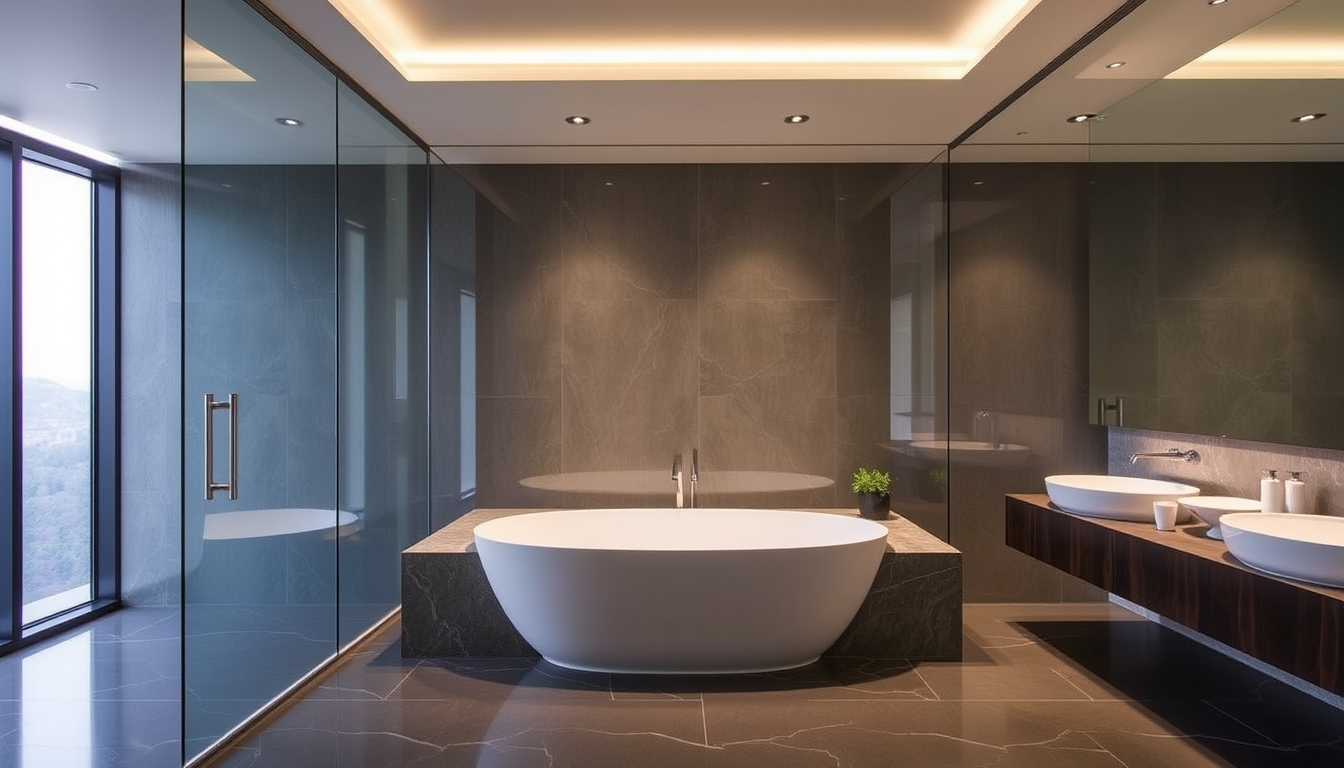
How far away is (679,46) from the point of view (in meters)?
3.76

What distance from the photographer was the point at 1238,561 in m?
2.67

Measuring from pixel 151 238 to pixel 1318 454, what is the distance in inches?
221

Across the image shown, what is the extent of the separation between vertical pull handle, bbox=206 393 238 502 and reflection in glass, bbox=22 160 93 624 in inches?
88.7

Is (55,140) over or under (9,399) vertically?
over

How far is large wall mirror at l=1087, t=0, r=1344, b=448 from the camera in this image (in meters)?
2.88

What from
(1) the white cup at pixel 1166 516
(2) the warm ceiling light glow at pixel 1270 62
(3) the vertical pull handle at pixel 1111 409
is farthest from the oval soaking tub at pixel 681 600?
(2) the warm ceiling light glow at pixel 1270 62

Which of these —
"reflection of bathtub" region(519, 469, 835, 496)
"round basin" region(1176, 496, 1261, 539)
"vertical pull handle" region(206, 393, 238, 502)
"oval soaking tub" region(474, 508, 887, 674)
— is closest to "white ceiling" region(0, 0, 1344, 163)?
"vertical pull handle" region(206, 393, 238, 502)

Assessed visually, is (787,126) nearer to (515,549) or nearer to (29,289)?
(515,549)

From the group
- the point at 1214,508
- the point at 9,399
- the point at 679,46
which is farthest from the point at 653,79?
the point at 9,399

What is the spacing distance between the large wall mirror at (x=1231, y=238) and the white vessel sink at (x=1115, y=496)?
0.28 metres

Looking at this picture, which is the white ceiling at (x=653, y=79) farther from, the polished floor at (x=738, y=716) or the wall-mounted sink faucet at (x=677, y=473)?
the polished floor at (x=738, y=716)

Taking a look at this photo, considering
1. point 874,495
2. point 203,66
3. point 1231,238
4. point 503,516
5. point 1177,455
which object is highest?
point 203,66

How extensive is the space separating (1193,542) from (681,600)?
5.95 ft

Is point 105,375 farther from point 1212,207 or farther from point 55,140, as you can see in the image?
point 1212,207
